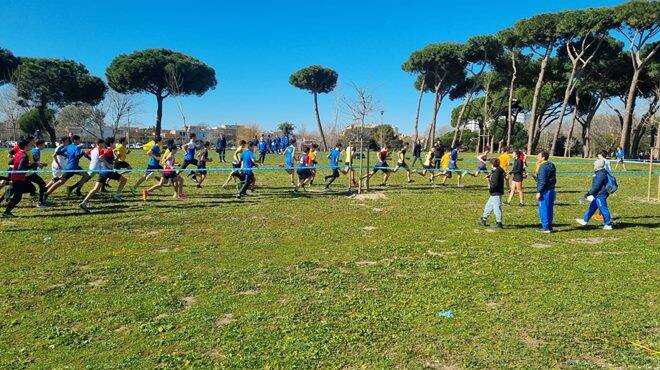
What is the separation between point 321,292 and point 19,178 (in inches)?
317

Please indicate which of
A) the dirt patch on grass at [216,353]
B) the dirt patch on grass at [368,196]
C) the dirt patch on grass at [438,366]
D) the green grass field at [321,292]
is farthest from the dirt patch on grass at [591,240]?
the dirt patch on grass at [216,353]

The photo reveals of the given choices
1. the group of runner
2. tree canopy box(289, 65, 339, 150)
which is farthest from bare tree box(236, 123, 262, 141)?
the group of runner

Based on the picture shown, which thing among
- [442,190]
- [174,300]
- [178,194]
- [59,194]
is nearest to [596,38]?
[442,190]

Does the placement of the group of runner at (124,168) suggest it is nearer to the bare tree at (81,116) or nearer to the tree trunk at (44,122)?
the bare tree at (81,116)

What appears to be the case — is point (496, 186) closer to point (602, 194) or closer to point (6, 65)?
point (602, 194)

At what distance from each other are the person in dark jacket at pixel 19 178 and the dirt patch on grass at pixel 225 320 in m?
7.65

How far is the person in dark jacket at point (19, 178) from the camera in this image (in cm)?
1051

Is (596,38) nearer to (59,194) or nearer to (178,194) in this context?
(178,194)

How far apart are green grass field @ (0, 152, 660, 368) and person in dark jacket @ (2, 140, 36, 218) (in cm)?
43

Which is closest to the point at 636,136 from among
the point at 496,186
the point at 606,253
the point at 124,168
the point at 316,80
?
the point at 316,80

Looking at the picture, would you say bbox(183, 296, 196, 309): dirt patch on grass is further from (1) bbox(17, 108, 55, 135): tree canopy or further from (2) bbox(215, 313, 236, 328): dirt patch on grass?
(1) bbox(17, 108, 55, 135): tree canopy

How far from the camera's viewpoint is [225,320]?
5301mm

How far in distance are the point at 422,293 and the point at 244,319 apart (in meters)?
2.24

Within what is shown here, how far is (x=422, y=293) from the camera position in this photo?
609 cm
